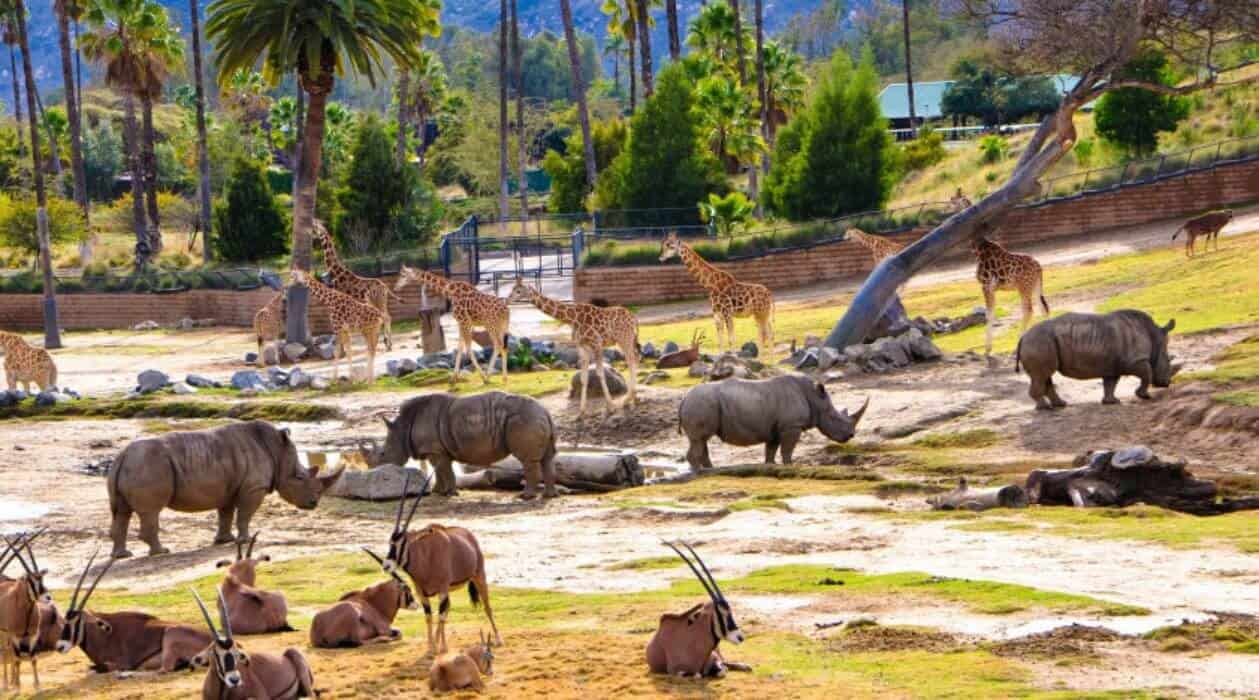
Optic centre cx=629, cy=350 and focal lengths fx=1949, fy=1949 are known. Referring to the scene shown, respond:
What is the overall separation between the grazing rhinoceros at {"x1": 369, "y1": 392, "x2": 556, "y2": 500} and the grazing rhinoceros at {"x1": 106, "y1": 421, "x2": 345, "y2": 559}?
2.59 m

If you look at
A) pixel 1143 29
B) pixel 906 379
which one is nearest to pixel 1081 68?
pixel 1143 29

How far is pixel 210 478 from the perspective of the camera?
21688mm

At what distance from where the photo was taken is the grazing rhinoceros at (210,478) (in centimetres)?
2127

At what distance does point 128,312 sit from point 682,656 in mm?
49886

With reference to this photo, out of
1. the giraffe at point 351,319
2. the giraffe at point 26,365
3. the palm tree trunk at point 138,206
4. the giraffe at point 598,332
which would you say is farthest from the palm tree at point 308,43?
the palm tree trunk at point 138,206

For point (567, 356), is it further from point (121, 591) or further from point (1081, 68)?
point (121, 591)

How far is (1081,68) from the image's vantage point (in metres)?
41.6

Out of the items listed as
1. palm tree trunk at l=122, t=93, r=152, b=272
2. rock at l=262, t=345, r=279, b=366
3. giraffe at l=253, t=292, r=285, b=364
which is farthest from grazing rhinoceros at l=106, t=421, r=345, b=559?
palm tree trunk at l=122, t=93, r=152, b=272

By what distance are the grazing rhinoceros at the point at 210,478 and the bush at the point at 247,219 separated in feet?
139

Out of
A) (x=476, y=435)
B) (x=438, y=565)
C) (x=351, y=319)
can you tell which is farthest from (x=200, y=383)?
(x=438, y=565)

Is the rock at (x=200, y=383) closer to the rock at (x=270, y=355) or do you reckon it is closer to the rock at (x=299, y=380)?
the rock at (x=299, y=380)

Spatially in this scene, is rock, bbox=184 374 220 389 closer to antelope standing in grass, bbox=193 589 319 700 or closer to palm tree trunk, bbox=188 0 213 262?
antelope standing in grass, bbox=193 589 319 700

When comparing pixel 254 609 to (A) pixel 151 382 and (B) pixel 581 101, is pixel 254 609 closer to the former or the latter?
(A) pixel 151 382

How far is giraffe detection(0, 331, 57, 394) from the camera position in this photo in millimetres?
39750
